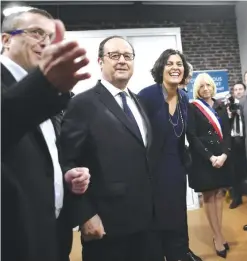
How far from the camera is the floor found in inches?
111

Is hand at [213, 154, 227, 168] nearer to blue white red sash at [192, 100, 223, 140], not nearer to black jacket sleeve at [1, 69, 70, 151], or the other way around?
blue white red sash at [192, 100, 223, 140]

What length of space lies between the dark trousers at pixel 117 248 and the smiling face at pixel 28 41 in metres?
0.85

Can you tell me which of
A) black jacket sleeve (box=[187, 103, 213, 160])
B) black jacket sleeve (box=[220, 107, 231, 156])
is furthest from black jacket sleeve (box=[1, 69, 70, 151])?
black jacket sleeve (box=[220, 107, 231, 156])

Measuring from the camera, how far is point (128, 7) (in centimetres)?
556

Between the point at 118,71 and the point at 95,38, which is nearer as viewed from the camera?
the point at 118,71

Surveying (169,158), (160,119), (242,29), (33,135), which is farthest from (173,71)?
(242,29)

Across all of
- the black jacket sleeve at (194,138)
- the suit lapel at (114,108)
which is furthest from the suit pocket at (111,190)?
the black jacket sleeve at (194,138)

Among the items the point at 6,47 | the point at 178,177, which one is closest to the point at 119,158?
the point at 6,47

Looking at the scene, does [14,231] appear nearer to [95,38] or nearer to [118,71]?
[118,71]

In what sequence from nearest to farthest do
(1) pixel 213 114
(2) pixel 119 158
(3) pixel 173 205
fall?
(2) pixel 119 158
(3) pixel 173 205
(1) pixel 213 114

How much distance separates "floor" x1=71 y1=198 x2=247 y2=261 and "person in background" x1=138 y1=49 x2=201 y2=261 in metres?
0.77

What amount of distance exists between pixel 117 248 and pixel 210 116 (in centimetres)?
156

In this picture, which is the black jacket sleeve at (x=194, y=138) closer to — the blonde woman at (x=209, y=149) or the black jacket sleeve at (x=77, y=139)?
the blonde woman at (x=209, y=149)

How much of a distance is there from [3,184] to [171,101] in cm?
162
